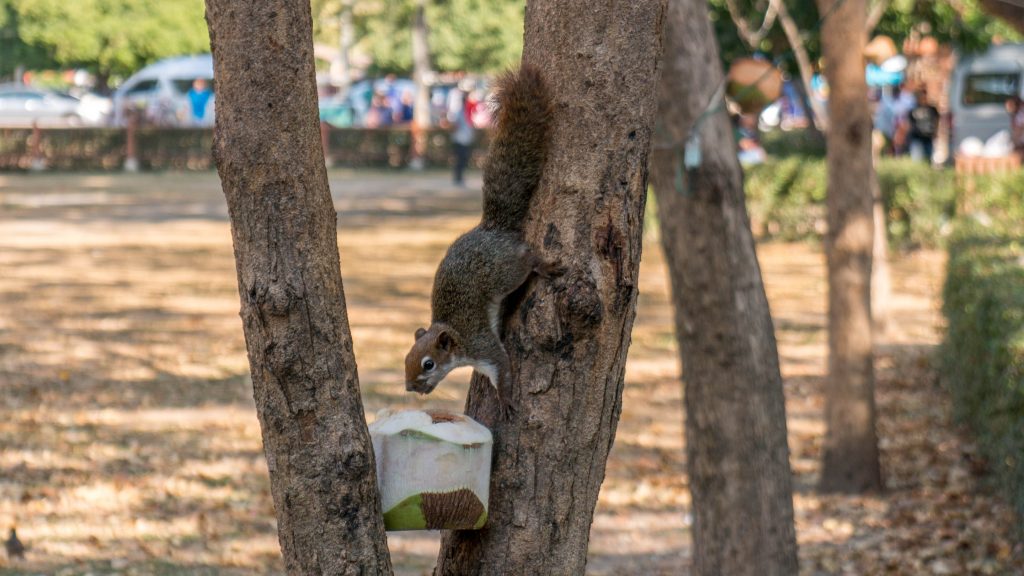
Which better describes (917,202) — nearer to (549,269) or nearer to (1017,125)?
(1017,125)

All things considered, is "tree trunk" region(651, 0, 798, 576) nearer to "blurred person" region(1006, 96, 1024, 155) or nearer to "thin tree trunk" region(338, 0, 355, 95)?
"blurred person" region(1006, 96, 1024, 155)

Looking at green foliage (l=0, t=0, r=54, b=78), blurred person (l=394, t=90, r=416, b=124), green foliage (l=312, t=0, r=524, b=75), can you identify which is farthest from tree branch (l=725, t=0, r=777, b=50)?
green foliage (l=0, t=0, r=54, b=78)

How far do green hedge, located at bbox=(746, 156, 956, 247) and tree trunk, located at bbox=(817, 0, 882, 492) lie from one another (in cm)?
791

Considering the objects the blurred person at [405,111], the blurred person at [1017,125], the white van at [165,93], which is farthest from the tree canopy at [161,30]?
the blurred person at [1017,125]

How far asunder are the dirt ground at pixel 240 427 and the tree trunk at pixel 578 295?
1.50 metres

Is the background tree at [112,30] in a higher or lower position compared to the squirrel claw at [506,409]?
higher

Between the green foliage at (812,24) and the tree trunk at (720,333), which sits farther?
the green foliage at (812,24)

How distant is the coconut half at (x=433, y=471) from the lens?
1.95m

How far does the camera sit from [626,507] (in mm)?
5914

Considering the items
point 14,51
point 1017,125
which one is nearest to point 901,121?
point 1017,125

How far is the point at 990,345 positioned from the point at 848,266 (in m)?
0.81

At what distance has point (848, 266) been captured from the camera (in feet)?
20.2

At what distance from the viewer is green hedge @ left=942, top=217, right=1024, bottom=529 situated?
189 inches

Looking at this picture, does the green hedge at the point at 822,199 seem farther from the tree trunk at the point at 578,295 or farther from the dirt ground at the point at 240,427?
the tree trunk at the point at 578,295
